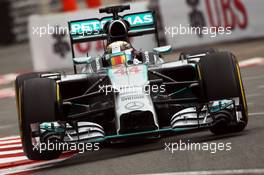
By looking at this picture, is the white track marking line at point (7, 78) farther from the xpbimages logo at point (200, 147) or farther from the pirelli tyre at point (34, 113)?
the xpbimages logo at point (200, 147)

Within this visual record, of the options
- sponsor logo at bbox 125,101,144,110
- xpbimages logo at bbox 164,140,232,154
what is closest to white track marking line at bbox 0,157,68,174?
sponsor logo at bbox 125,101,144,110

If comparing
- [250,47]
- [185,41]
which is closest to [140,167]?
[250,47]

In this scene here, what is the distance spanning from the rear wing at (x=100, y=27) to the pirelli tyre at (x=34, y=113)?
7.77 ft

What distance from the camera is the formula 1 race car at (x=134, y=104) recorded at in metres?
8.38

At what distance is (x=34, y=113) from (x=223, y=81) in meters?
2.03

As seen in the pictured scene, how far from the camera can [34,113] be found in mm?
8406

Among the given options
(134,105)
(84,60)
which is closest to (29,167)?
(134,105)

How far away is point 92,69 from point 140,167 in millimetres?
2610

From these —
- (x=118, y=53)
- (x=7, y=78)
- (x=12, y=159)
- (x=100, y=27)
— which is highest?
(x=100, y=27)

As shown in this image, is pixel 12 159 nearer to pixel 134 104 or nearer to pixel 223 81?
pixel 134 104

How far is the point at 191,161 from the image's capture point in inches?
297

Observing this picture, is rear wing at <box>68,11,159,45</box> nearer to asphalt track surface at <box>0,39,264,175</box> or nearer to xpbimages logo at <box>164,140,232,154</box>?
asphalt track surface at <box>0,39,264,175</box>

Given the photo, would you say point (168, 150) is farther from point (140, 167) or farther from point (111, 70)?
point (111, 70)

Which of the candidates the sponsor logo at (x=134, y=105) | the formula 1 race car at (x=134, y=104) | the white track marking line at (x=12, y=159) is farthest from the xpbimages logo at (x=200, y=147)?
the white track marking line at (x=12, y=159)
